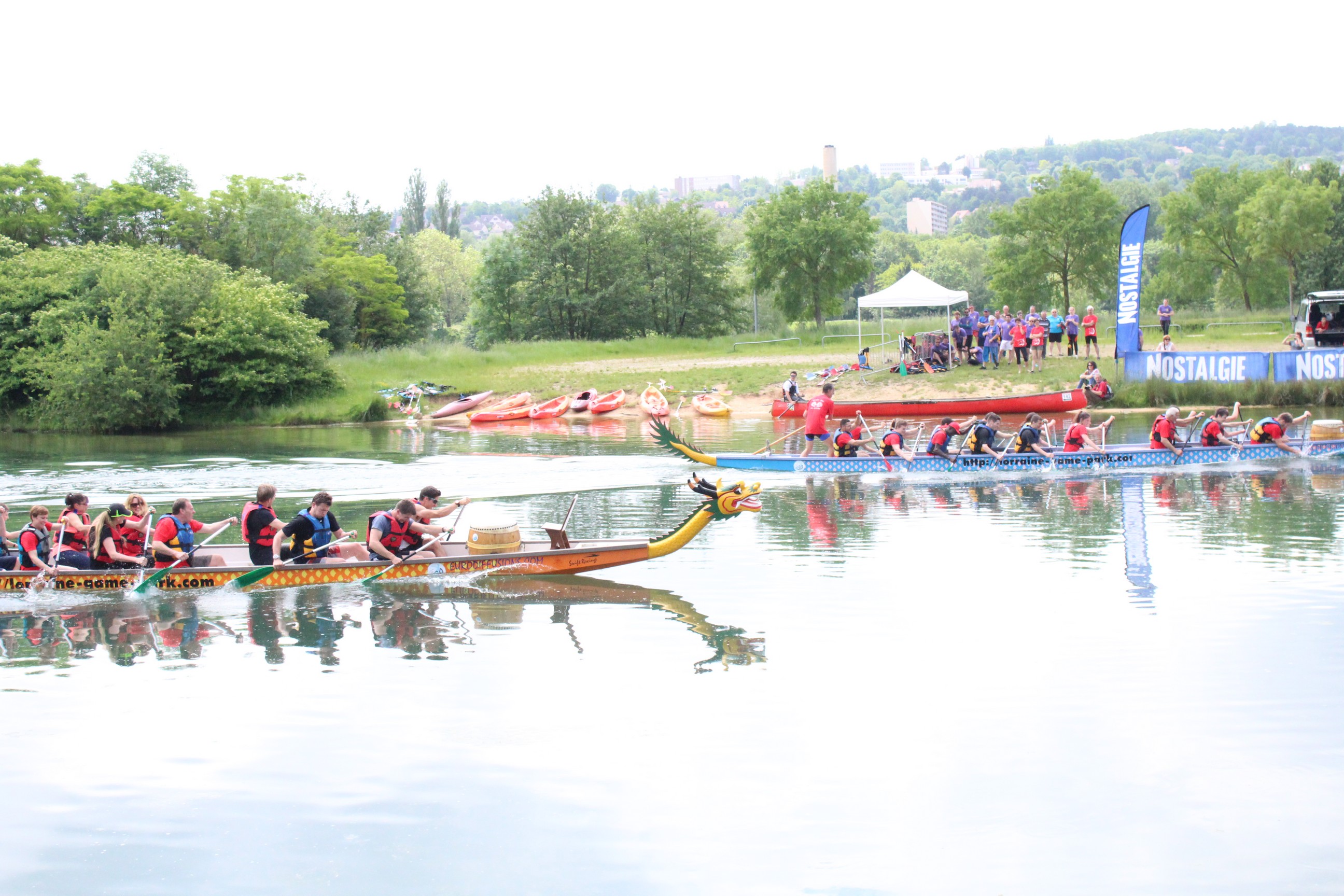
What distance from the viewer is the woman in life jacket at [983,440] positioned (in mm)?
20781

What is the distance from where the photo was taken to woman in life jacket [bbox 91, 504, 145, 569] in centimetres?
1358

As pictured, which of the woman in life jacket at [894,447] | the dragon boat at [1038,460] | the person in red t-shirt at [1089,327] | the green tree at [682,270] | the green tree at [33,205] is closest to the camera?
the dragon boat at [1038,460]

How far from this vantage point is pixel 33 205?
50.5 metres

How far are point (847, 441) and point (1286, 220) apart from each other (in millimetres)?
36356

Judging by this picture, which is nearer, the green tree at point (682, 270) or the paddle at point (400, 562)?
the paddle at point (400, 562)

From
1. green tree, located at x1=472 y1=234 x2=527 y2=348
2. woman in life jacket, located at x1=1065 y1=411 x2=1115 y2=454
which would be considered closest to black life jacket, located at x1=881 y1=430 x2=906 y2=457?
woman in life jacket, located at x1=1065 y1=411 x2=1115 y2=454

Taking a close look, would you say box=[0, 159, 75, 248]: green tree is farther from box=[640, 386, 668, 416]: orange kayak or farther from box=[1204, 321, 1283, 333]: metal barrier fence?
box=[1204, 321, 1283, 333]: metal barrier fence

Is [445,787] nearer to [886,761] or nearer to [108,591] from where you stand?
[886,761]

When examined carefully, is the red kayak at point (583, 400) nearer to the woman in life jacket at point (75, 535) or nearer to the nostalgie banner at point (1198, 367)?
the nostalgie banner at point (1198, 367)

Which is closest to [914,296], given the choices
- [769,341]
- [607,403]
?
[607,403]

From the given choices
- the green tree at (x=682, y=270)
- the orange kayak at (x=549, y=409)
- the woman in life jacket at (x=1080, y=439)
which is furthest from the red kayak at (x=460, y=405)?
the woman in life jacket at (x=1080, y=439)

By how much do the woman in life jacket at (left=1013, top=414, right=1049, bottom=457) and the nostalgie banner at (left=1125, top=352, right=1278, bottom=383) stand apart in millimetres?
12254

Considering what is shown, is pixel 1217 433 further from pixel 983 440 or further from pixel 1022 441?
pixel 983 440

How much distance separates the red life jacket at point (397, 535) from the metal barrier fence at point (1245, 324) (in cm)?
3732
